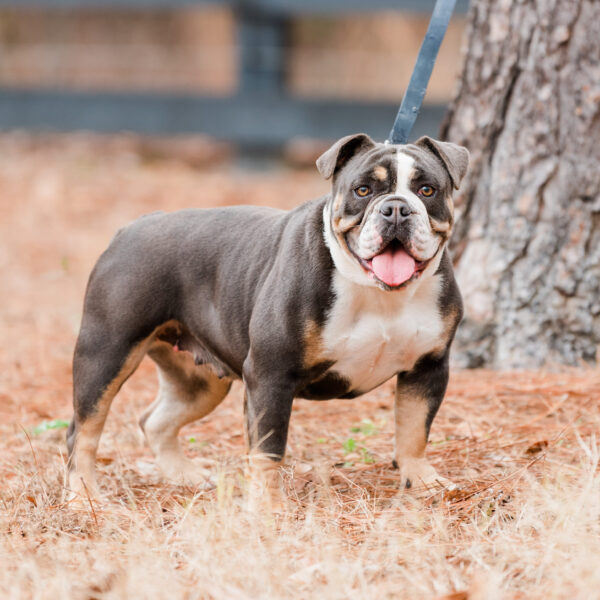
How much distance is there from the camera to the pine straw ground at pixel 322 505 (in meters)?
2.89

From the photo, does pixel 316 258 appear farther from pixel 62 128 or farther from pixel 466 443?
pixel 62 128

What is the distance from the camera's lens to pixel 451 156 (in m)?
3.85

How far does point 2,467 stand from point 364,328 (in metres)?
1.97

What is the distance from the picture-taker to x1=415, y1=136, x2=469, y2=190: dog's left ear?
3813mm

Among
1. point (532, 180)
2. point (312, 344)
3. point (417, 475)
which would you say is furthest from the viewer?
point (532, 180)

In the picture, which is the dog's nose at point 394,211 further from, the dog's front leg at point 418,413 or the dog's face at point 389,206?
the dog's front leg at point 418,413

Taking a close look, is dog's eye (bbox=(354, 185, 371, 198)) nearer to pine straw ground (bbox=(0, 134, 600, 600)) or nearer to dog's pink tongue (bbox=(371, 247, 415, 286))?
dog's pink tongue (bbox=(371, 247, 415, 286))

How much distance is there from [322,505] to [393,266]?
40.5 inches

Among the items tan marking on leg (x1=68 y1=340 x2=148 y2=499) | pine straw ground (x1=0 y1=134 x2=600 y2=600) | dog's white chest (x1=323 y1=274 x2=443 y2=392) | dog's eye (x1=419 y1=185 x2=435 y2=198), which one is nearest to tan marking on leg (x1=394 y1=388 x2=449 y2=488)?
pine straw ground (x1=0 y1=134 x2=600 y2=600)

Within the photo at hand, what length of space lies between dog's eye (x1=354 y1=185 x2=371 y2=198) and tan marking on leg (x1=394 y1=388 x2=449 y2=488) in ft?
2.97

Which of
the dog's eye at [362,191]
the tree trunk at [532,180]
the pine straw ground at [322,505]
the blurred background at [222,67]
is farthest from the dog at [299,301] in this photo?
the blurred background at [222,67]

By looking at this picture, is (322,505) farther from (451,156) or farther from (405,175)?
(451,156)

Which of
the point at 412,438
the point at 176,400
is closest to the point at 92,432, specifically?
the point at 176,400

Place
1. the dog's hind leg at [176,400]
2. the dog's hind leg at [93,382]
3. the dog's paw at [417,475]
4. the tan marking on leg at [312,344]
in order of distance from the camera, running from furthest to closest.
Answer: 1. the dog's hind leg at [176,400]
2. the dog's hind leg at [93,382]
3. the dog's paw at [417,475]
4. the tan marking on leg at [312,344]
